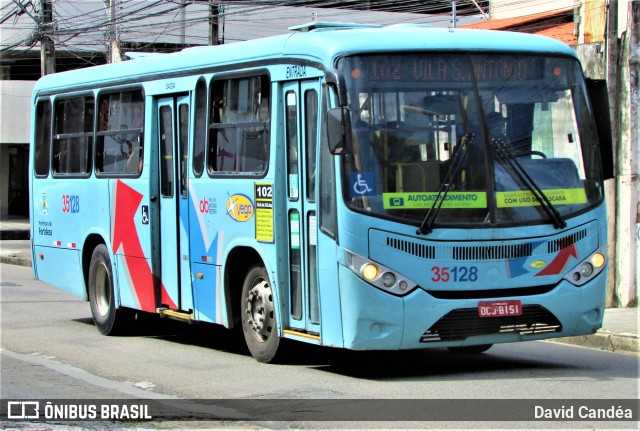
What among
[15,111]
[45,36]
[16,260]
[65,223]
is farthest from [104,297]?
[15,111]

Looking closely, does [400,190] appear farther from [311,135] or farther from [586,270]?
[586,270]

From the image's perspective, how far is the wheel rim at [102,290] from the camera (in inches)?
556

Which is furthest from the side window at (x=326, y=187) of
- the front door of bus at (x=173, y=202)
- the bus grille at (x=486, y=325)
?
the front door of bus at (x=173, y=202)

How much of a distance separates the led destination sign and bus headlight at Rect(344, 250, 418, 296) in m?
1.54

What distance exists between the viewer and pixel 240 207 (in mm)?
10938

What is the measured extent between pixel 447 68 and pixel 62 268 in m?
7.57

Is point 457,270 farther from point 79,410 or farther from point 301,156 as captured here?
point 79,410

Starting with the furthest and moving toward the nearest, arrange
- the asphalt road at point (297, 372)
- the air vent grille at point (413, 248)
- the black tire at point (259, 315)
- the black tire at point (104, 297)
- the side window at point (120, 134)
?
1. the black tire at point (104, 297)
2. the side window at point (120, 134)
3. the black tire at point (259, 315)
4. the air vent grille at point (413, 248)
5. the asphalt road at point (297, 372)

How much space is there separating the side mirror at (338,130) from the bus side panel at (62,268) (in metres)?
6.55

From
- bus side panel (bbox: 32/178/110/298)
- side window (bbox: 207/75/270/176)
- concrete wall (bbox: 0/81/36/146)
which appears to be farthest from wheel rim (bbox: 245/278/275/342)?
concrete wall (bbox: 0/81/36/146)

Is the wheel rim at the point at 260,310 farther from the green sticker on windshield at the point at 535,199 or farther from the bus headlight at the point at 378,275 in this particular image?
the green sticker on windshield at the point at 535,199

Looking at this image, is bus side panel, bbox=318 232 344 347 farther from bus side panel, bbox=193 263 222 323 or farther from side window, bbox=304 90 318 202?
bus side panel, bbox=193 263 222 323

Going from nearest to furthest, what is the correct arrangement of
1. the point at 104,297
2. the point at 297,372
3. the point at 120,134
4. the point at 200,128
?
the point at 297,372 → the point at 200,128 → the point at 120,134 → the point at 104,297

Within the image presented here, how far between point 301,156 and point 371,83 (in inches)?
42.4
